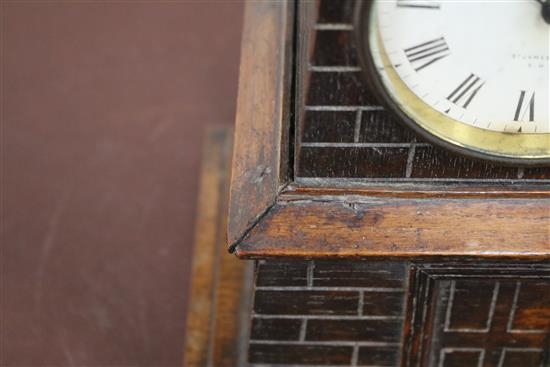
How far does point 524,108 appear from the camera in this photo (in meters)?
1.02

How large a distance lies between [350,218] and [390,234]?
0.05m

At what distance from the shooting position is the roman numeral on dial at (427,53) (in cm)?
96

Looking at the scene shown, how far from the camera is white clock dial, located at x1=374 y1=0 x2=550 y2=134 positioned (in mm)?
943

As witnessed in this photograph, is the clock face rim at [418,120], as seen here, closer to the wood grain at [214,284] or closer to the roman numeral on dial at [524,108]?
the roman numeral on dial at [524,108]

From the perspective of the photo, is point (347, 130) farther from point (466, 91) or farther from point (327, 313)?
point (327, 313)

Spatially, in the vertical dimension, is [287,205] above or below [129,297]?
above

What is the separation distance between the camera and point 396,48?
95 cm

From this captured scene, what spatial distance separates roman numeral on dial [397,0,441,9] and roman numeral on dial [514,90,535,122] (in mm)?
155

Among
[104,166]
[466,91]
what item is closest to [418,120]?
[466,91]

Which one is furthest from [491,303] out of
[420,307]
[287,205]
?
[287,205]

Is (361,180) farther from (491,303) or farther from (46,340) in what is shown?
(46,340)

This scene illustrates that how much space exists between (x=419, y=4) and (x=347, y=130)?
0.16 m

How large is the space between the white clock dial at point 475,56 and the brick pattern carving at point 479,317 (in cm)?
22

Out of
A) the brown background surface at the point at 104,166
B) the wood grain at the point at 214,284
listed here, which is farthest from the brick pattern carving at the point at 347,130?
the brown background surface at the point at 104,166
